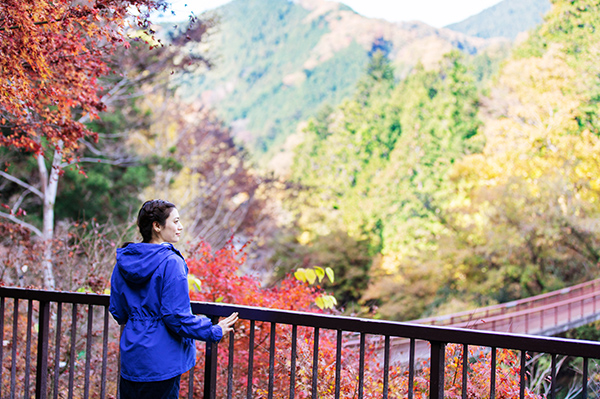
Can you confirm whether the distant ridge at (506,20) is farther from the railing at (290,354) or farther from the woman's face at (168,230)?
the woman's face at (168,230)

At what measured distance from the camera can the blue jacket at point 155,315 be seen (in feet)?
5.99

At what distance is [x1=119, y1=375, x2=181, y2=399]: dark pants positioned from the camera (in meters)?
1.89

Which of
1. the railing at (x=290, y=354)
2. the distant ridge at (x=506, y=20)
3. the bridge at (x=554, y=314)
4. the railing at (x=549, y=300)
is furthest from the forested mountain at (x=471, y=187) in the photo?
the railing at (x=290, y=354)

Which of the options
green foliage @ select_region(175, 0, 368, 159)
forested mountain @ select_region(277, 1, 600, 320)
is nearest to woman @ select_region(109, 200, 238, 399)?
forested mountain @ select_region(277, 1, 600, 320)

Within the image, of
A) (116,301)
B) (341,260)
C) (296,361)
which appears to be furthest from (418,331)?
(341,260)

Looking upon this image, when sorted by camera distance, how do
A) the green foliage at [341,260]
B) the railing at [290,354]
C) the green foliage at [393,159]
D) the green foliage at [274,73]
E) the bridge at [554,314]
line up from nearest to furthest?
the railing at [290,354] < the bridge at [554,314] < the green foliage at [341,260] < the green foliage at [393,159] < the green foliage at [274,73]

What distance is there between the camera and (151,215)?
1.93 metres

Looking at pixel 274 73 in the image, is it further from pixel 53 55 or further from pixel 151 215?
pixel 151 215

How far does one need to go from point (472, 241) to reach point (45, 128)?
570 inches

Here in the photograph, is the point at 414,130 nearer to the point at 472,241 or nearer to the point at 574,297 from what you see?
the point at 472,241

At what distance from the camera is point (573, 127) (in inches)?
625

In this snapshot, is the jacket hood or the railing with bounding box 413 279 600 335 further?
the railing with bounding box 413 279 600 335

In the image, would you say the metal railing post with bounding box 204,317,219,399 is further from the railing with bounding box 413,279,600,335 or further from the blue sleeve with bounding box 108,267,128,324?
the railing with bounding box 413,279,600,335

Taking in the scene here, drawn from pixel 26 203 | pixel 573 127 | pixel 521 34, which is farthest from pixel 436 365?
pixel 521 34
